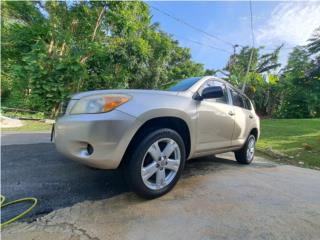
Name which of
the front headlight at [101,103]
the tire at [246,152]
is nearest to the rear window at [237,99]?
the tire at [246,152]

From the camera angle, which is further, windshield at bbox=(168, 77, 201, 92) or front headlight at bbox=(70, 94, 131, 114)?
windshield at bbox=(168, 77, 201, 92)

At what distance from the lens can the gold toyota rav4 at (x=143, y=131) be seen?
2.32 metres

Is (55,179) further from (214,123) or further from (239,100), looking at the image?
(239,100)

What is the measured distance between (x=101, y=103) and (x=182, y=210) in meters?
1.43

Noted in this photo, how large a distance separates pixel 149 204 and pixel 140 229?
1.59 ft

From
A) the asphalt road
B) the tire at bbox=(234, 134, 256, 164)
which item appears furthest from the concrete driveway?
the tire at bbox=(234, 134, 256, 164)

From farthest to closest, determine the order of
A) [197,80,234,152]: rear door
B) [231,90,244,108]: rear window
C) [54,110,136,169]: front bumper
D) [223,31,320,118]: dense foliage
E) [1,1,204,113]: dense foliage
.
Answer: [223,31,320,118]: dense foliage < [1,1,204,113]: dense foliage < [231,90,244,108]: rear window < [197,80,234,152]: rear door < [54,110,136,169]: front bumper

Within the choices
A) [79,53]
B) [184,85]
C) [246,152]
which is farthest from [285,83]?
[184,85]

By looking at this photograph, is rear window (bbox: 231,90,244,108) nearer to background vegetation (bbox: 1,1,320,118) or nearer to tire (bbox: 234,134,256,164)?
tire (bbox: 234,134,256,164)

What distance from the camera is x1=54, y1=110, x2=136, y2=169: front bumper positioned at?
90.0 inches

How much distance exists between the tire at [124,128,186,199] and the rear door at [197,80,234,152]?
50cm

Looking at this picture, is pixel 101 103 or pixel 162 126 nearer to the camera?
pixel 101 103

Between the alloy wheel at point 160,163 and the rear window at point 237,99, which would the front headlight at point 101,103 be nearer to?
the alloy wheel at point 160,163

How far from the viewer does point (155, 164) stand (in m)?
2.60
